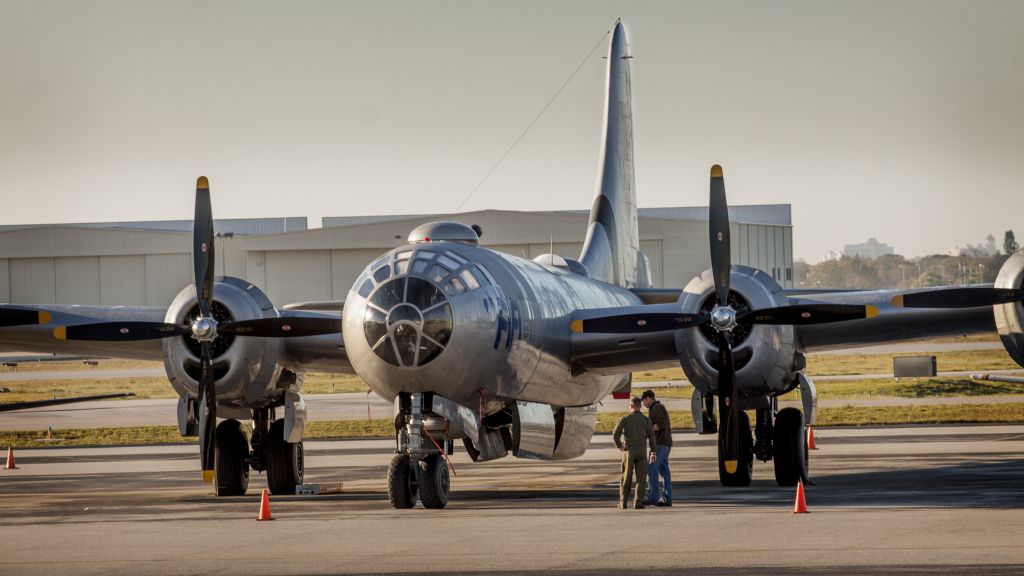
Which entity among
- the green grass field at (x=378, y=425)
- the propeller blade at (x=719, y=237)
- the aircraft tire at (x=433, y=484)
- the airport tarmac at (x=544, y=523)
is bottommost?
the green grass field at (x=378, y=425)

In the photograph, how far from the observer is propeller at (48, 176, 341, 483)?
792 inches

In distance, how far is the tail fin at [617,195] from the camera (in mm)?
27781

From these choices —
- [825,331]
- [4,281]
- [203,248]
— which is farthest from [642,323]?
[4,281]

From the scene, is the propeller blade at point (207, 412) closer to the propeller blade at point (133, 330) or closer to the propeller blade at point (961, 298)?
the propeller blade at point (133, 330)

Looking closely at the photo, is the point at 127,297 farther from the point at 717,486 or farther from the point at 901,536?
the point at 901,536

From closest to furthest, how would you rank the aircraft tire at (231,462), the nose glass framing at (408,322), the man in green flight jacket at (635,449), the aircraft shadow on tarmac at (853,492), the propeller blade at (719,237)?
the nose glass framing at (408,322) < the aircraft shadow on tarmac at (853,492) < the man in green flight jacket at (635,449) < the propeller blade at (719,237) < the aircraft tire at (231,462)

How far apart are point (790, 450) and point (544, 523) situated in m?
6.58

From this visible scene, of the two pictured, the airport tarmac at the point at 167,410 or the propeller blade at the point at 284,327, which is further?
the airport tarmac at the point at 167,410

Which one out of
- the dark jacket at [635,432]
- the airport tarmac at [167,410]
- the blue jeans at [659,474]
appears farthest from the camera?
the airport tarmac at [167,410]

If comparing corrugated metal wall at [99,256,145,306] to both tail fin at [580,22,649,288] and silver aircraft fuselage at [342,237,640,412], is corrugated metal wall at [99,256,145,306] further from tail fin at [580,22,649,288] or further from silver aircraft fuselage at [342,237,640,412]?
silver aircraft fuselage at [342,237,640,412]

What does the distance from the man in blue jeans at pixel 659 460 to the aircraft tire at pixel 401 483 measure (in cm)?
334

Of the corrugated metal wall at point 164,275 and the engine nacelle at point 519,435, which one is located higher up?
the corrugated metal wall at point 164,275

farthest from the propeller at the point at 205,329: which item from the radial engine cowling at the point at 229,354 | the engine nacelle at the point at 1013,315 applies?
the engine nacelle at the point at 1013,315

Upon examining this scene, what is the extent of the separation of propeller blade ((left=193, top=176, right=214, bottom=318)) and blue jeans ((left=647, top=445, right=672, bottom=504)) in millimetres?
7387
